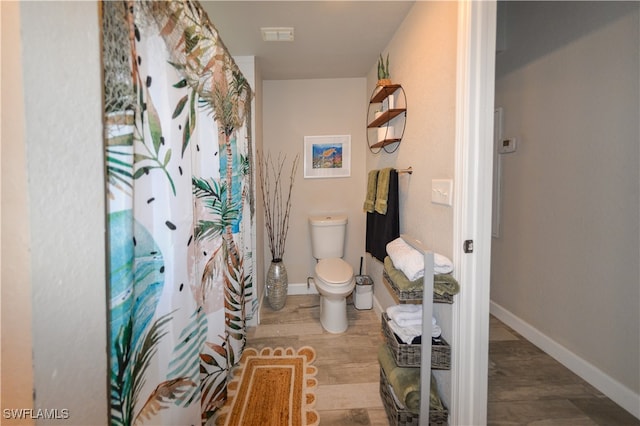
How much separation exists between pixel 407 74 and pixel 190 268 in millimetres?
1689

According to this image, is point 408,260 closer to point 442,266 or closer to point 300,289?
point 442,266

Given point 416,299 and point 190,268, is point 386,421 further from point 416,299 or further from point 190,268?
point 190,268

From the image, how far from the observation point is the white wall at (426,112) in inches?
46.1

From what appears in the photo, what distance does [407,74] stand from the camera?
5.33ft

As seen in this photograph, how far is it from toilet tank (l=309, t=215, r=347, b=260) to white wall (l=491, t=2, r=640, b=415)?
1.45m

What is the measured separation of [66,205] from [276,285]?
2.02m

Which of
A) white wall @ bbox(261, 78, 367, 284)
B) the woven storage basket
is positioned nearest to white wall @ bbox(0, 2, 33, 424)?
the woven storage basket

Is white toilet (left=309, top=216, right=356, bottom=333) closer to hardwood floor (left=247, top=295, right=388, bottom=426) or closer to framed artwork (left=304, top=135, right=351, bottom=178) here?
hardwood floor (left=247, top=295, right=388, bottom=426)

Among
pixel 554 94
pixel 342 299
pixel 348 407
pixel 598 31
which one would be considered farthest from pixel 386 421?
pixel 598 31

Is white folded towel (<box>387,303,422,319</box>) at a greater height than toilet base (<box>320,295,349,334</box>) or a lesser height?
greater

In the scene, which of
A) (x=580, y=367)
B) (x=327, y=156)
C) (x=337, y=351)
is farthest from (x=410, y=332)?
(x=327, y=156)

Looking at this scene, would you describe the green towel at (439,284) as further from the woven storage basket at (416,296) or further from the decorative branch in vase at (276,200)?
the decorative branch in vase at (276,200)

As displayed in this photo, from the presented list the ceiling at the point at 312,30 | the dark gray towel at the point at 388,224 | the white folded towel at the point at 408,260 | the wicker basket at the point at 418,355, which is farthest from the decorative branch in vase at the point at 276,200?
the wicker basket at the point at 418,355

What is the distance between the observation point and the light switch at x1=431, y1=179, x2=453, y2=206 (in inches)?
45.0
